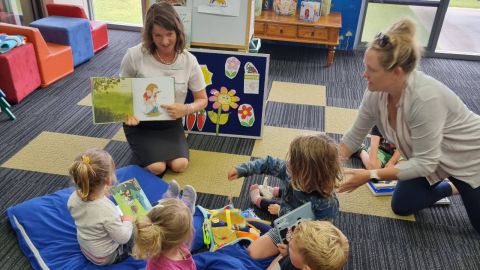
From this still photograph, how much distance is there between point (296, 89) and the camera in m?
4.02

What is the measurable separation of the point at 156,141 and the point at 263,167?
3.03 feet

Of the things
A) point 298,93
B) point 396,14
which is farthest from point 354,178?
point 396,14

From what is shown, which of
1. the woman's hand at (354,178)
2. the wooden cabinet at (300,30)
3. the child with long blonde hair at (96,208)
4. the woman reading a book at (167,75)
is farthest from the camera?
the wooden cabinet at (300,30)

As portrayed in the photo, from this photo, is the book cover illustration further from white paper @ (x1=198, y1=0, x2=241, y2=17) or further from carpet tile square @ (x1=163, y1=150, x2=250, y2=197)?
white paper @ (x1=198, y1=0, x2=241, y2=17)

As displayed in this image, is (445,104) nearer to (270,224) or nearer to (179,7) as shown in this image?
(270,224)

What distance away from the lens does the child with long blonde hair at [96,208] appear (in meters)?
1.68

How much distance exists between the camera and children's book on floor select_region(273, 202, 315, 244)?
1757 millimetres

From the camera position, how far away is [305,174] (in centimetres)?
179

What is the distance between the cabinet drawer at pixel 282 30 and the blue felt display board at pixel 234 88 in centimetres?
181

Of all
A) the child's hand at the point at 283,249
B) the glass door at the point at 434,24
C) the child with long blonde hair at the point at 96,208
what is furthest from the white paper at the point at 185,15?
the glass door at the point at 434,24

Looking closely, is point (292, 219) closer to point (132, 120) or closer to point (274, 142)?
point (132, 120)

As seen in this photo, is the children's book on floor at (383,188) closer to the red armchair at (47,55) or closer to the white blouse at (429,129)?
the white blouse at (429,129)

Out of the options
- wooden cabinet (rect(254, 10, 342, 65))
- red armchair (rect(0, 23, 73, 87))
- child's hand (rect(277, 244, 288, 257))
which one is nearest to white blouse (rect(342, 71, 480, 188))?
child's hand (rect(277, 244, 288, 257))

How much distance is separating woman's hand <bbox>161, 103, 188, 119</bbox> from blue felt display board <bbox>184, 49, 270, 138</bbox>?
376 mm
